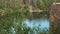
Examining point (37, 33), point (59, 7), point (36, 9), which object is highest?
point (59, 7)

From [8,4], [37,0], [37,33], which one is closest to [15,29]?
[37,33]

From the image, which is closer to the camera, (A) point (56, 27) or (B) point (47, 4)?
(A) point (56, 27)

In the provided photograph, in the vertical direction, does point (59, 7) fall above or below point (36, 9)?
above

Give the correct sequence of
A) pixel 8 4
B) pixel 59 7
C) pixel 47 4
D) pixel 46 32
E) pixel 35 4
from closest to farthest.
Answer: pixel 46 32
pixel 59 7
pixel 8 4
pixel 47 4
pixel 35 4

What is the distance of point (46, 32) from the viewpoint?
2.98 metres

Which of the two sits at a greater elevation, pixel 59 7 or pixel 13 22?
pixel 59 7

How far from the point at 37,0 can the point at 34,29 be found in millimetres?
3273

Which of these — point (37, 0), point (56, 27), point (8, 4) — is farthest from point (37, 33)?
point (37, 0)

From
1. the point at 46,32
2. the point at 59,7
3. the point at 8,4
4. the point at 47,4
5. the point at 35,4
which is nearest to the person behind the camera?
the point at 46,32

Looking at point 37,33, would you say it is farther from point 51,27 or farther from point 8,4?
point 8,4

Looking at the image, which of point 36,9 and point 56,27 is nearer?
point 56,27

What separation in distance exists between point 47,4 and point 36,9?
1.72 ft

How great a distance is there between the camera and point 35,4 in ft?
20.5

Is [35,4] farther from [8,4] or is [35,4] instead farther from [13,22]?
[13,22]
